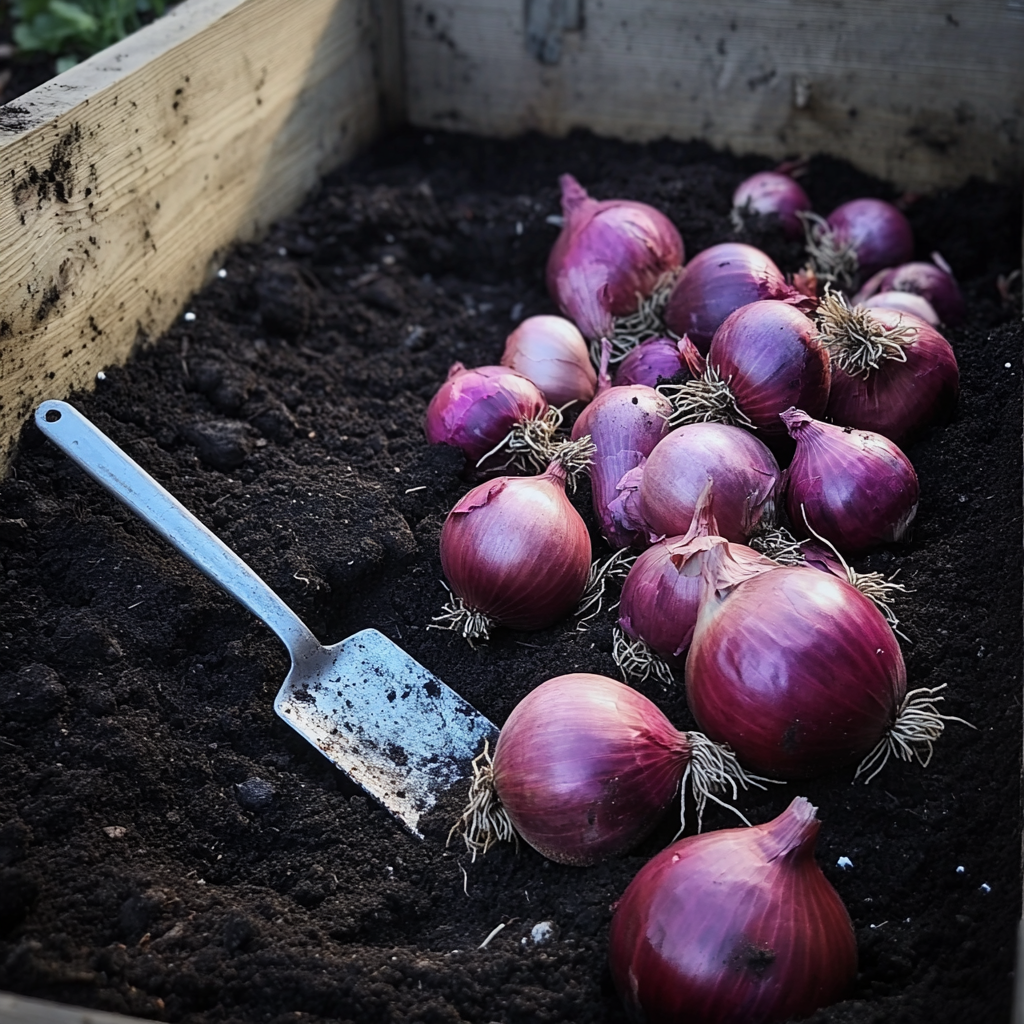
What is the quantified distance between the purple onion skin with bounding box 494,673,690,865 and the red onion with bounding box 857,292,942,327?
1423 millimetres

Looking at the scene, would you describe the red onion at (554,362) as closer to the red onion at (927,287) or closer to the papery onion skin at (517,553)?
the papery onion skin at (517,553)

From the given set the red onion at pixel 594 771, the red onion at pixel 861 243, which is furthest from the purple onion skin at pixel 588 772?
the red onion at pixel 861 243

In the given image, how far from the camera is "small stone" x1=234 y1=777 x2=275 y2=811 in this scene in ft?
5.50

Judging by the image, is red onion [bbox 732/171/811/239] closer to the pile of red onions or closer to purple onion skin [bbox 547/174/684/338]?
purple onion skin [bbox 547/174/684/338]

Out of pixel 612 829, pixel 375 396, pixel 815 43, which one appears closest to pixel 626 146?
pixel 815 43

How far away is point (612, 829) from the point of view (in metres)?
1.49

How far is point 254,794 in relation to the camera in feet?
5.51

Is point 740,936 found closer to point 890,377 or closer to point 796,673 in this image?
point 796,673

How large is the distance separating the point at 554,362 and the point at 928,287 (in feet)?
3.52

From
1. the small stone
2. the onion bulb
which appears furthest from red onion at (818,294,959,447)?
the small stone

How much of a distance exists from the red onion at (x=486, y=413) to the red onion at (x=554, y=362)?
12 cm

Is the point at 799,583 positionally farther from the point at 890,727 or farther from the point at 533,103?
the point at 533,103

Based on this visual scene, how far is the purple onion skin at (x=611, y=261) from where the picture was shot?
247 cm

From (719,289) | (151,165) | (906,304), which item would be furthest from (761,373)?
(151,165)
